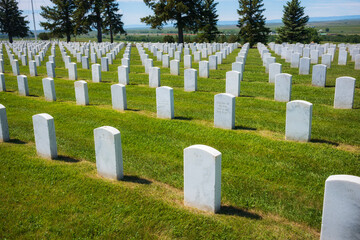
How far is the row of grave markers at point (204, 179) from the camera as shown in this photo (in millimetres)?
3803

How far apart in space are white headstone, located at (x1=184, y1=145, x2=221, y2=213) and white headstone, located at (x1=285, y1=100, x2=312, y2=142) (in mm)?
3546

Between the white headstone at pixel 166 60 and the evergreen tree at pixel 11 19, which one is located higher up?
the evergreen tree at pixel 11 19

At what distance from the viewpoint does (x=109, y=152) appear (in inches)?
235

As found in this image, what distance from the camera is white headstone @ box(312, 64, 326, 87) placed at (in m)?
13.7

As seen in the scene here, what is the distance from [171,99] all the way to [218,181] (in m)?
5.15

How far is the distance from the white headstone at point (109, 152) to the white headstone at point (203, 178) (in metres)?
1.46

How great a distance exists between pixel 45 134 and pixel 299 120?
5705mm

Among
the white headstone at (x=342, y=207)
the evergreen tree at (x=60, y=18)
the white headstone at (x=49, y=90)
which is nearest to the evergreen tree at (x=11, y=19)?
the evergreen tree at (x=60, y=18)

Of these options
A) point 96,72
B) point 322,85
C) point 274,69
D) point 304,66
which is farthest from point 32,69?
point 322,85

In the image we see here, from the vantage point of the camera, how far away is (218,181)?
4.89 m

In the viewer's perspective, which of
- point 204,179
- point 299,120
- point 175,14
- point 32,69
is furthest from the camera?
point 175,14

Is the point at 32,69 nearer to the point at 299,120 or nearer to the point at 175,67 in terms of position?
the point at 175,67

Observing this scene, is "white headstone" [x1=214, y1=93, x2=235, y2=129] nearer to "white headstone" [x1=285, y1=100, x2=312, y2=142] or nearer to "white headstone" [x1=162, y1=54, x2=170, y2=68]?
"white headstone" [x1=285, y1=100, x2=312, y2=142]

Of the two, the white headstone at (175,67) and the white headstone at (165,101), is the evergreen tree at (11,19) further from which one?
the white headstone at (165,101)
